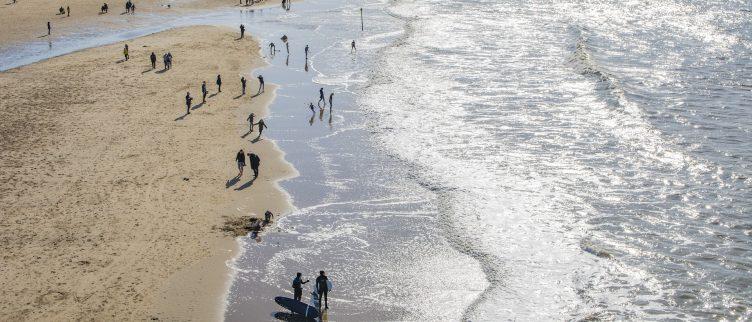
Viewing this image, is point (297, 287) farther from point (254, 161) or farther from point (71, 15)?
point (71, 15)

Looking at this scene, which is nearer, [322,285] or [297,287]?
[322,285]

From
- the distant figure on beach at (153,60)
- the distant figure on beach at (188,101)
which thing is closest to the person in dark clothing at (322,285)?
the distant figure on beach at (188,101)

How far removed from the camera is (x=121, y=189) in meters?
27.2

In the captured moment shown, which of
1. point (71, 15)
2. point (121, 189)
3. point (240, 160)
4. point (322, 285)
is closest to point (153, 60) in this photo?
point (240, 160)

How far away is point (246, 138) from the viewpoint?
33.4 metres

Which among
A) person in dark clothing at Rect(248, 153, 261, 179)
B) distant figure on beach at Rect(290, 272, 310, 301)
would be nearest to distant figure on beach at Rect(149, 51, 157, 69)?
person in dark clothing at Rect(248, 153, 261, 179)

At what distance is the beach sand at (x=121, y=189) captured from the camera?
20328 mm

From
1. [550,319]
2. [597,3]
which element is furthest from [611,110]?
[597,3]

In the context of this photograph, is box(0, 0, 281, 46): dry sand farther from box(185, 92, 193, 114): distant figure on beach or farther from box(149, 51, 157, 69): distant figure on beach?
box(185, 92, 193, 114): distant figure on beach

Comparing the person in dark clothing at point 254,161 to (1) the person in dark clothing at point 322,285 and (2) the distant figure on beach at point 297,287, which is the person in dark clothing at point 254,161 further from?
(1) the person in dark clothing at point 322,285

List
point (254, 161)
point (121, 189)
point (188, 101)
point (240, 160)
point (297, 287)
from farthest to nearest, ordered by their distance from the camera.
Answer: point (188, 101), point (240, 160), point (254, 161), point (121, 189), point (297, 287)

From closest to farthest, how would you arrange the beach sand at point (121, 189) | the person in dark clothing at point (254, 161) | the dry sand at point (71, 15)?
1. the beach sand at point (121, 189)
2. the person in dark clothing at point (254, 161)
3. the dry sand at point (71, 15)

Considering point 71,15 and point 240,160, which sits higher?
point 71,15

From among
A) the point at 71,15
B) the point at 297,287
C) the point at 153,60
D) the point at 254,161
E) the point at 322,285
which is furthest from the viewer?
the point at 71,15
